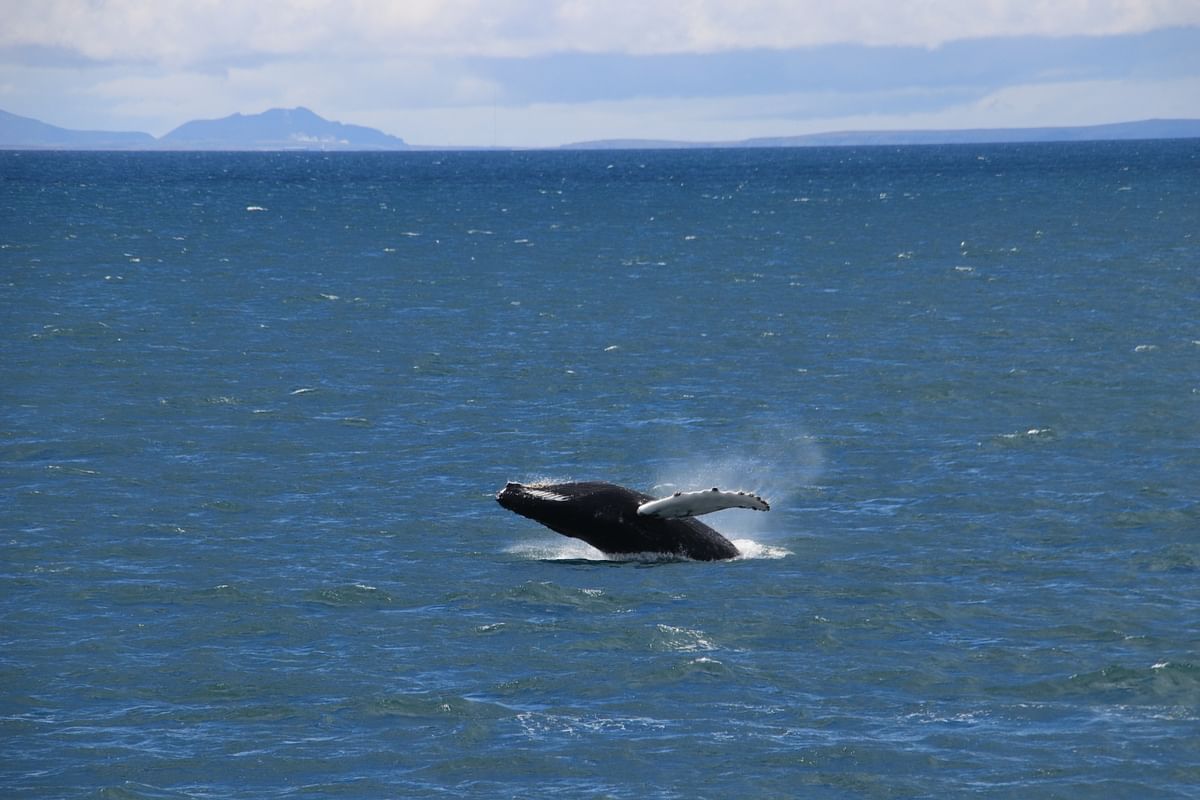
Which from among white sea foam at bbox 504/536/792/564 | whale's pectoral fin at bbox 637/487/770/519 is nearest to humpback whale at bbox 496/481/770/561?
white sea foam at bbox 504/536/792/564

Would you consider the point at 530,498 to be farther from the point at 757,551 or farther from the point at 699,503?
the point at 757,551

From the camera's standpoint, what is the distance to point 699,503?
2858 centimetres

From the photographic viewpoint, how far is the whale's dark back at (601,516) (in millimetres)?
31094

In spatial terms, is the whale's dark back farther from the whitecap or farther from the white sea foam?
the whitecap

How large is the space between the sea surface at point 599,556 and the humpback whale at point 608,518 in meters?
0.49

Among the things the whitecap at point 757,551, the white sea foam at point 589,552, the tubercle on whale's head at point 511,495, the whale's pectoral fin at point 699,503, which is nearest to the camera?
the whale's pectoral fin at point 699,503

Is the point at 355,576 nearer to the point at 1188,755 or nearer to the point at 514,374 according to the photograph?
the point at 1188,755

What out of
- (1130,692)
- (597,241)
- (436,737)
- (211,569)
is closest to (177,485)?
(211,569)

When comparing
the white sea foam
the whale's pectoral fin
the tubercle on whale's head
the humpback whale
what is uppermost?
the whale's pectoral fin

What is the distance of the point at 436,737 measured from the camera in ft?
76.1

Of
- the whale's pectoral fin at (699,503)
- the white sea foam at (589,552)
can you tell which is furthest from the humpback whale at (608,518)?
the whale's pectoral fin at (699,503)

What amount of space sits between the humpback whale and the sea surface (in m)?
0.49

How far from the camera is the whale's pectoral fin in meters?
28.0

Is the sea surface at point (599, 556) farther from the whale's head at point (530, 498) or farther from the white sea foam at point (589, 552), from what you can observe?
the whale's head at point (530, 498)
